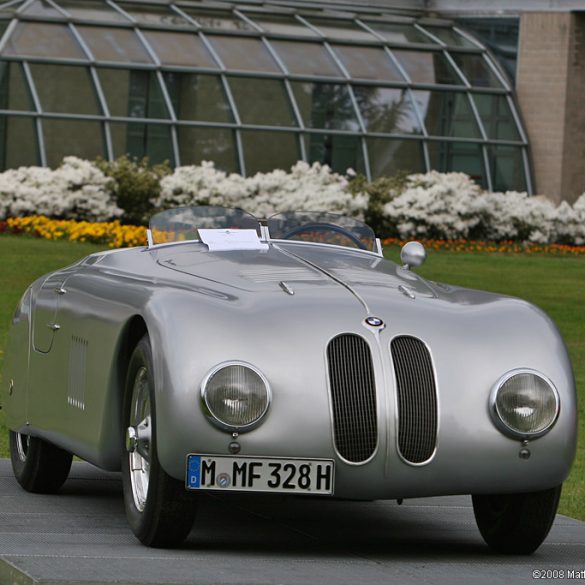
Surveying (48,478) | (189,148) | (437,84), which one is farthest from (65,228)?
(48,478)

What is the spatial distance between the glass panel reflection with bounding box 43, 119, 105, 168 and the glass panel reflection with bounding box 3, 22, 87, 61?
1184 millimetres

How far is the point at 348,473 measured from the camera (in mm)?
5000

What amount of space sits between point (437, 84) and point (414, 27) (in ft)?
6.79

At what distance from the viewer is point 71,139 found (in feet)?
84.2

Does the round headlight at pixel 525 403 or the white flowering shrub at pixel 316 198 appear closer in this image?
the round headlight at pixel 525 403

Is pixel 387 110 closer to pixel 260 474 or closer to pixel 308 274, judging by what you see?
pixel 308 274

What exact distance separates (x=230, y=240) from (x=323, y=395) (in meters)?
1.60

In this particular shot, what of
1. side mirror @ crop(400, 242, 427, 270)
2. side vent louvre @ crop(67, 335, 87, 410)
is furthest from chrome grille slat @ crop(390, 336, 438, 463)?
side mirror @ crop(400, 242, 427, 270)

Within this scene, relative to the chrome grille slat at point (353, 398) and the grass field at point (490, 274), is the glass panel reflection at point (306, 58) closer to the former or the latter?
the grass field at point (490, 274)

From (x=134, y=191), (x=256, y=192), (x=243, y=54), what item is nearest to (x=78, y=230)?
(x=134, y=191)

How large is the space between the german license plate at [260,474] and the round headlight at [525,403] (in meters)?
0.65

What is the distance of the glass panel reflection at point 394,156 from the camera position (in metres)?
27.7

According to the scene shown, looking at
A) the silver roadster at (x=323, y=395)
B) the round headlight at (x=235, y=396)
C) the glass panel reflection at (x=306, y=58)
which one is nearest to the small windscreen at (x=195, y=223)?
the silver roadster at (x=323, y=395)

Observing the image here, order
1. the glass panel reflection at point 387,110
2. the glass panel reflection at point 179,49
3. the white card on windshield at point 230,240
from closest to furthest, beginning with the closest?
the white card on windshield at point 230,240 → the glass panel reflection at point 179,49 → the glass panel reflection at point 387,110
